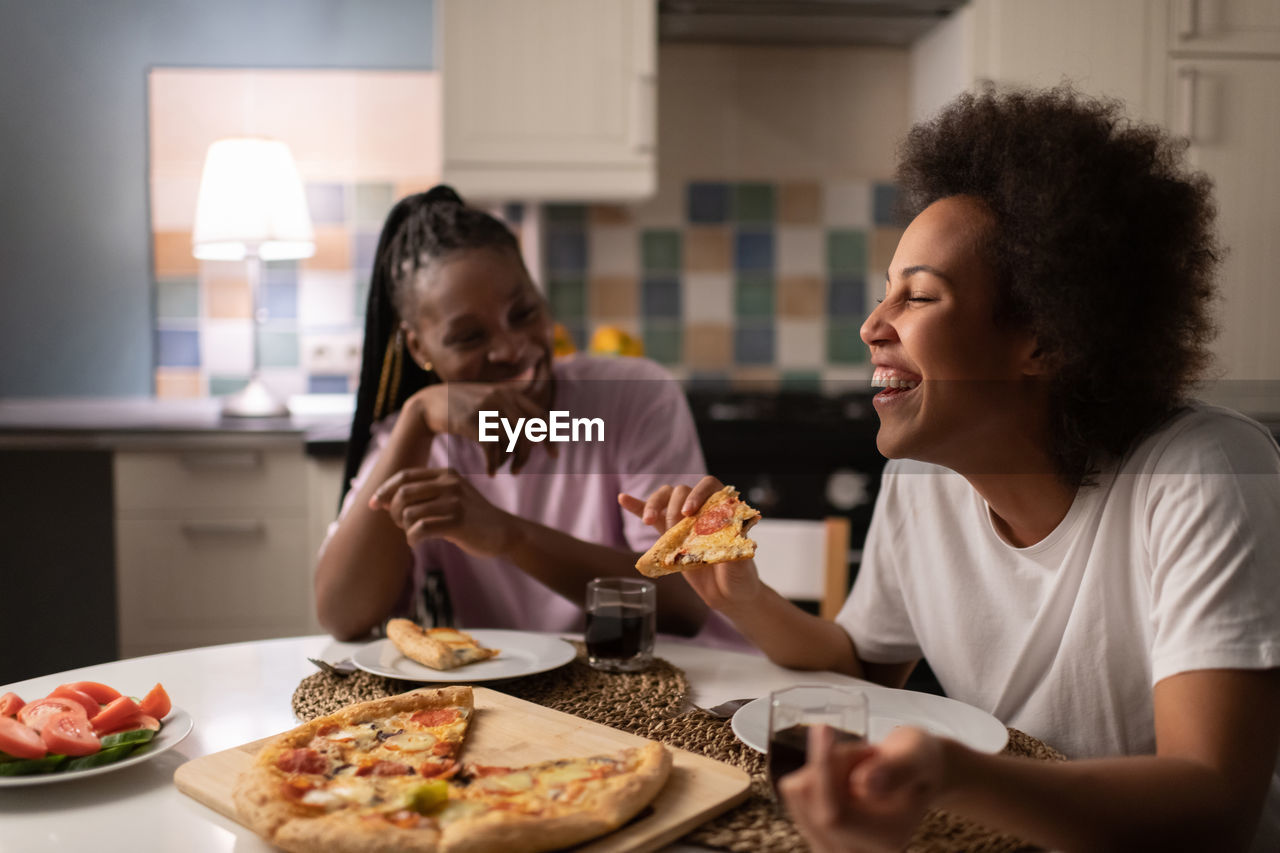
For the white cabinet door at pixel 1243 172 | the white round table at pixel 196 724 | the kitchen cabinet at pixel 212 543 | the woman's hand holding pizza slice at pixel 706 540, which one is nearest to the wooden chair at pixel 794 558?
the white round table at pixel 196 724

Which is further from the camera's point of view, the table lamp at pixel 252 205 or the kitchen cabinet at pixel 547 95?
the kitchen cabinet at pixel 547 95

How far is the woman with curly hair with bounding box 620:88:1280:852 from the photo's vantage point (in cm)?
82

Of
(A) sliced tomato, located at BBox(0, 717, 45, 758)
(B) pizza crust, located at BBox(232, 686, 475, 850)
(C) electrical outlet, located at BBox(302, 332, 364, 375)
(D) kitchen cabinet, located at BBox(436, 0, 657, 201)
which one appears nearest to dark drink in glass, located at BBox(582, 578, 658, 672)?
(B) pizza crust, located at BBox(232, 686, 475, 850)

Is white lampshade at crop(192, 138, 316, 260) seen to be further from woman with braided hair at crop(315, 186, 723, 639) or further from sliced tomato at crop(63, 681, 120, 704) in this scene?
sliced tomato at crop(63, 681, 120, 704)

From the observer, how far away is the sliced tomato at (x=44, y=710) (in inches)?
34.5

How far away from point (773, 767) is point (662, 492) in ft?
1.20

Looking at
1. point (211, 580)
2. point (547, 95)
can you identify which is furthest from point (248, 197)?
point (211, 580)

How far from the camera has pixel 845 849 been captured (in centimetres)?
63

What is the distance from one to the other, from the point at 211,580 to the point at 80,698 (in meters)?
1.62

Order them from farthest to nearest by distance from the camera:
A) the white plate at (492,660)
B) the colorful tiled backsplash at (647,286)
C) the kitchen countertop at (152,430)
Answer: the colorful tiled backsplash at (647,286) < the kitchen countertop at (152,430) < the white plate at (492,660)

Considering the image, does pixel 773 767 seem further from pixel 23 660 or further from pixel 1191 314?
pixel 23 660

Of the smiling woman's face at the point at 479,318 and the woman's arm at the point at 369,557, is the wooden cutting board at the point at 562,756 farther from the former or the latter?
the smiling woman's face at the point at 479,318

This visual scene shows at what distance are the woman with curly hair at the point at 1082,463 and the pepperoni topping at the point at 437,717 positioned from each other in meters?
0.25

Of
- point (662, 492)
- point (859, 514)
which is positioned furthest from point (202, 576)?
point (662, 492)
